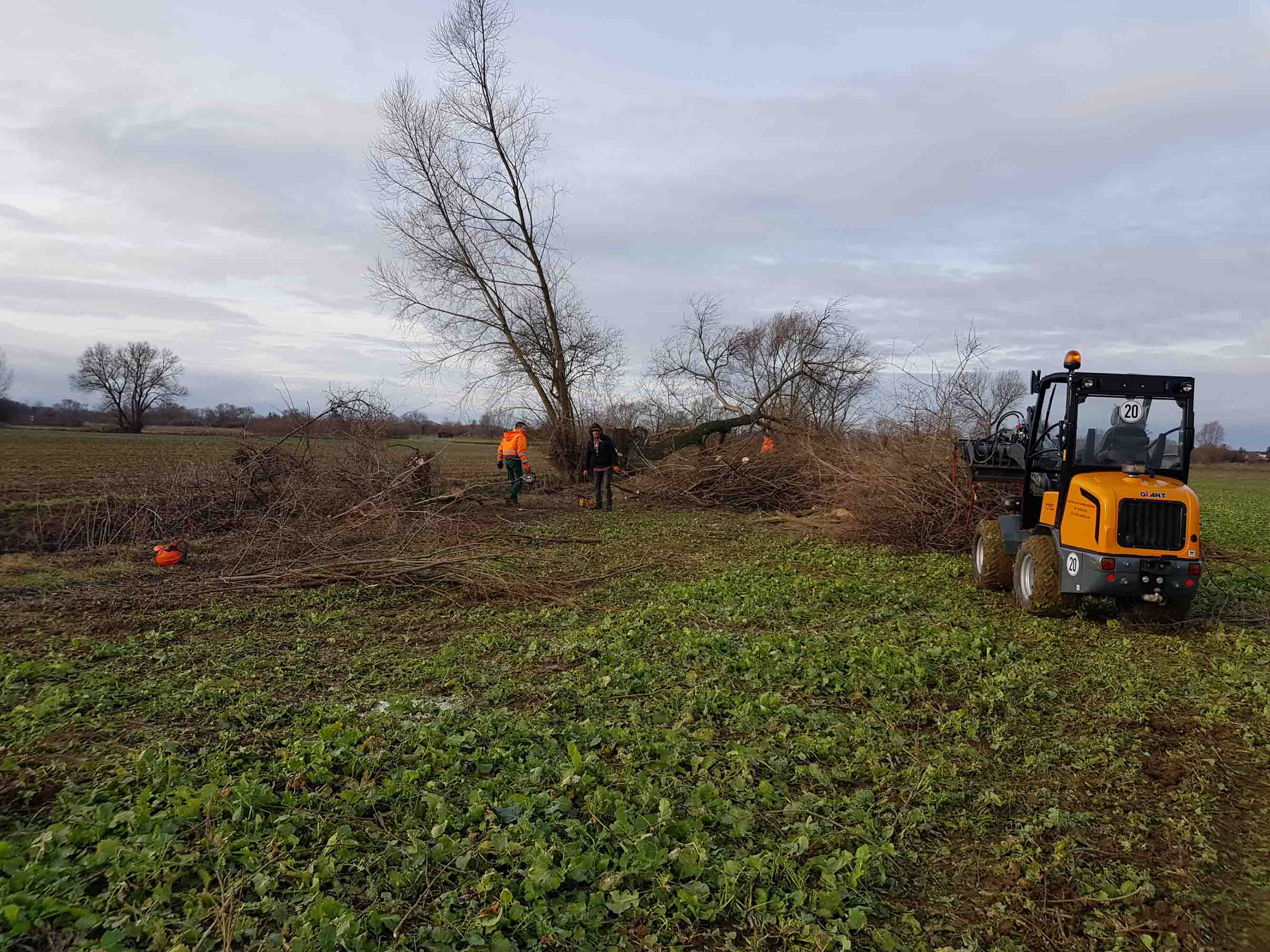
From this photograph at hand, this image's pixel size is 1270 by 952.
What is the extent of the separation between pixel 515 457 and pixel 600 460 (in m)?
1.91

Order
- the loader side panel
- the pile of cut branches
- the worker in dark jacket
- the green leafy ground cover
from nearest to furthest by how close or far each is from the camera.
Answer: the green leafy ground cover, the loader side panel, the worker in dark jacket, the pile of cut branches

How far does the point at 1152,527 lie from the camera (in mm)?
7098

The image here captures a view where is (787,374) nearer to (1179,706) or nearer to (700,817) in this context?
(1179,706)

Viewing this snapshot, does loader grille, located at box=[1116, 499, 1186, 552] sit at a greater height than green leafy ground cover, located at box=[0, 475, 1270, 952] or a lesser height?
greater

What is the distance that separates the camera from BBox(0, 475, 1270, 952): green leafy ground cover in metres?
3.04

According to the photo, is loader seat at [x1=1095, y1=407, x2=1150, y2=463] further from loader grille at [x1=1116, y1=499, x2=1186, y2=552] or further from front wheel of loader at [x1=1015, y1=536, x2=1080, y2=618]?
front wheel of loader at [x1=1015, y1=536, x2=1080, y2=618]

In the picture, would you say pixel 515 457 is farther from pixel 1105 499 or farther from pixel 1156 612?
pixel 1156 612

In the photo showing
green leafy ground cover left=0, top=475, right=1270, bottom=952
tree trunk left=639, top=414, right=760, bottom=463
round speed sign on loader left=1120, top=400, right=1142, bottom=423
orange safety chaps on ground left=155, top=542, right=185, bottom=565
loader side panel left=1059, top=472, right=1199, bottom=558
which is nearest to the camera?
green leafy ground cover left=0, top=475, right=1270, bottom=952

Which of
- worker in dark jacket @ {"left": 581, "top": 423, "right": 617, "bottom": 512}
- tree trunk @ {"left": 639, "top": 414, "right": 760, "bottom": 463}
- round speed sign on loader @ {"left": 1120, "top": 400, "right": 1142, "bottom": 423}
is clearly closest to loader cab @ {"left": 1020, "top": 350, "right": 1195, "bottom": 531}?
round speed sign on loader @ {"left": 1120, "top": 400, "right": 1142, "bottom": 423}

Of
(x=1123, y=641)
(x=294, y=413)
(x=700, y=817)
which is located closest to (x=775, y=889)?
(x=700, y=817)

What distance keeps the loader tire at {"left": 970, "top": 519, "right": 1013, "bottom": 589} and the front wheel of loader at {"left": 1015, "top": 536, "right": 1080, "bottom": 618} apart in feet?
3.02

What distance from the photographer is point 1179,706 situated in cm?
554

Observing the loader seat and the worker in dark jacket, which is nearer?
the loader seat

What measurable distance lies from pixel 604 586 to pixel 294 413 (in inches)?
306
